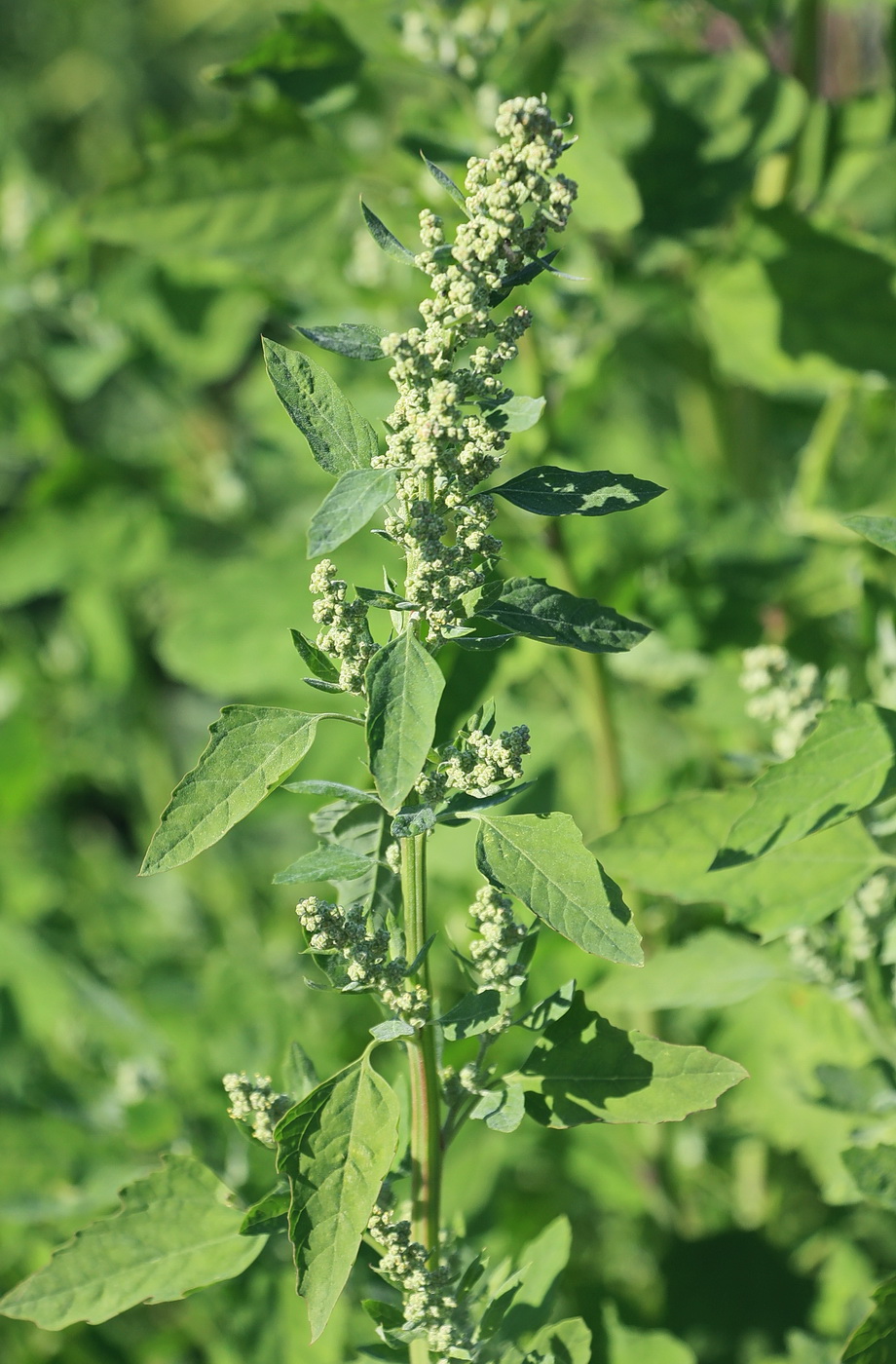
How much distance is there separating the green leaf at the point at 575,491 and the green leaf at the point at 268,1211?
49 cm

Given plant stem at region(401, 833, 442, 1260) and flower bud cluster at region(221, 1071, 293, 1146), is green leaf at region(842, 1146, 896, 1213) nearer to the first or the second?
plant stem at region(401, 833, 442, 1260)

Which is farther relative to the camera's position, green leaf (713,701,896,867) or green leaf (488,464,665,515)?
green leaf (713,701,896,867)

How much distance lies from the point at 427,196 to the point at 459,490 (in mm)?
981

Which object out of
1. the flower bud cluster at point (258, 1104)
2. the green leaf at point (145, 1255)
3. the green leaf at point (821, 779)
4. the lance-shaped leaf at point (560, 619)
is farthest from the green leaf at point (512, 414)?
the green leaf at point (145, 1255)

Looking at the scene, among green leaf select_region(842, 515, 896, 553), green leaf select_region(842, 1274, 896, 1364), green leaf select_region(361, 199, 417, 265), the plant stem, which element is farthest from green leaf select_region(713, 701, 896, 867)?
green leaf select_region(361, 199, 417, 265)

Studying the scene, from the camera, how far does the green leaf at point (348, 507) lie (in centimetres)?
74

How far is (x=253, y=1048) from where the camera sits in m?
1.56

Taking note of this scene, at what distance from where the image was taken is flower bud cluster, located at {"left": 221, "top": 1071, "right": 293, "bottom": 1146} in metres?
0.92

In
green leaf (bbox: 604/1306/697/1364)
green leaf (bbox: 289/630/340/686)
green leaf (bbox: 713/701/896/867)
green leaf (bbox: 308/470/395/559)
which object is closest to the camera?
green leaf (bbox: 308/470/395/559)

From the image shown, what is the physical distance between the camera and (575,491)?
2.68 feet

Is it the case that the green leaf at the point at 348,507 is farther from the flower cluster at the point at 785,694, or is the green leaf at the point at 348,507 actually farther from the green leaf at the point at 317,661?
the flower cluster at the point at 785,694

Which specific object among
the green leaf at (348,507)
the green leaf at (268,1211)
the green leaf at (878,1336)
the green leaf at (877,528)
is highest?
the green leaf at (348,507)

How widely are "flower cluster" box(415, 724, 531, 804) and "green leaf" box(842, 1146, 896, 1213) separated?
0.47 metres

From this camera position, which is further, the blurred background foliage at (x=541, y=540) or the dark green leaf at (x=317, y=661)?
the blurred background foliage at (x=541, y=540)
